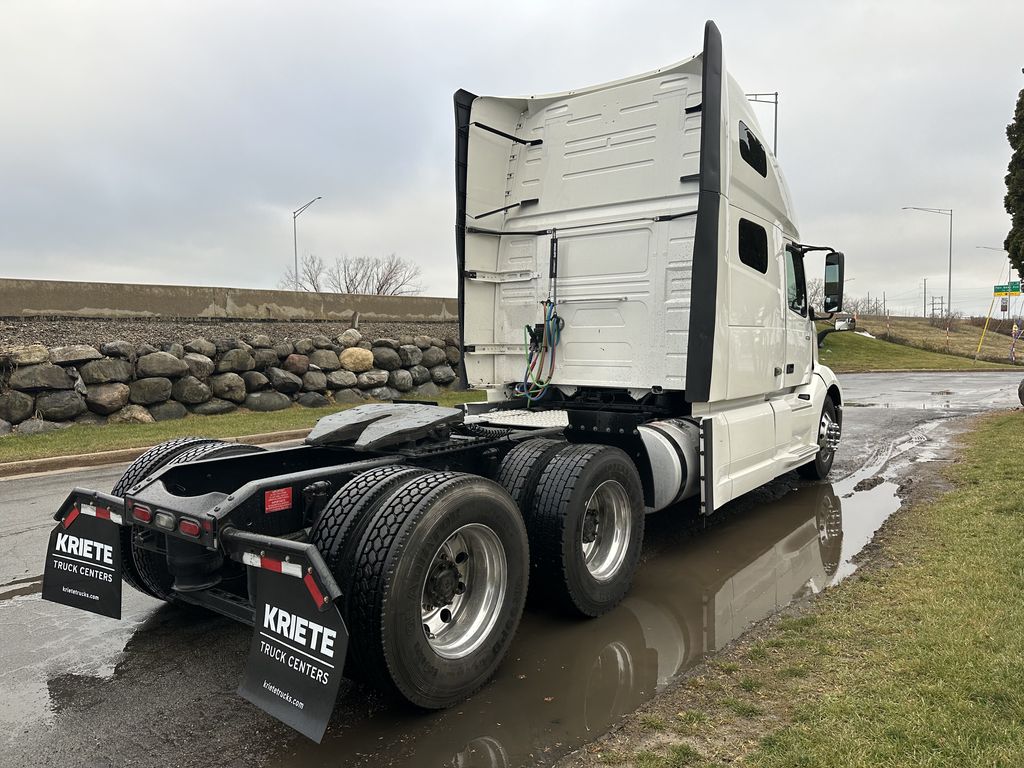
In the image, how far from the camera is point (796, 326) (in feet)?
23.6

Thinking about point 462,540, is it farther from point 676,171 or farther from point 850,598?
point 676,171

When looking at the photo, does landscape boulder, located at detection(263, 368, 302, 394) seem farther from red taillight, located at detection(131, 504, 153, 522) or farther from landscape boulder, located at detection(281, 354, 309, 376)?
red taillight, located at detection(131, 504, 153, 522)

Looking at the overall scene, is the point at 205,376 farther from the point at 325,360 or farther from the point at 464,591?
the point at 464,591

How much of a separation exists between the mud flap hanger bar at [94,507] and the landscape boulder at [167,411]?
979 centimetres

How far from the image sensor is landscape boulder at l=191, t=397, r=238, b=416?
13.2 m

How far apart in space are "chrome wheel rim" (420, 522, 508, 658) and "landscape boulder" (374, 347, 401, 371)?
13192 mm

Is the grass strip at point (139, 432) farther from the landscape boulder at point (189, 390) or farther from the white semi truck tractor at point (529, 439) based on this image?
the white semi truck tractor at point (529, 439)

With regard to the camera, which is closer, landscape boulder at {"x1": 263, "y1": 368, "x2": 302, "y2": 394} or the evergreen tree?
landscape boulder at {"x1": 263, "y1": 368, "x2": 302, "y2": 394}

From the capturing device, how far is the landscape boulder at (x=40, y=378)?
11.2 meters

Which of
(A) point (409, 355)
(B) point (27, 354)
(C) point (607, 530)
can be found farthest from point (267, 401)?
(C) point (607, 530)

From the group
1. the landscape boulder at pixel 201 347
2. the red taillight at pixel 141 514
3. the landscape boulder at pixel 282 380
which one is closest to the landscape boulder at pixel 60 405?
the landscape boulder at pixel 201 347

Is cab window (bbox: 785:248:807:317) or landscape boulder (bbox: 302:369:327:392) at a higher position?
cab window (bbox: 785:248:807:317)

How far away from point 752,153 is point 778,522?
3.24 m

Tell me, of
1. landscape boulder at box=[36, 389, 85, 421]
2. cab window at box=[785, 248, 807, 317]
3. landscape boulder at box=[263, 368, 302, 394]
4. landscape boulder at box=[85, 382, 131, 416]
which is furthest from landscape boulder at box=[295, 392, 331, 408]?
cab window at box=[785, 248, 807, 317]
